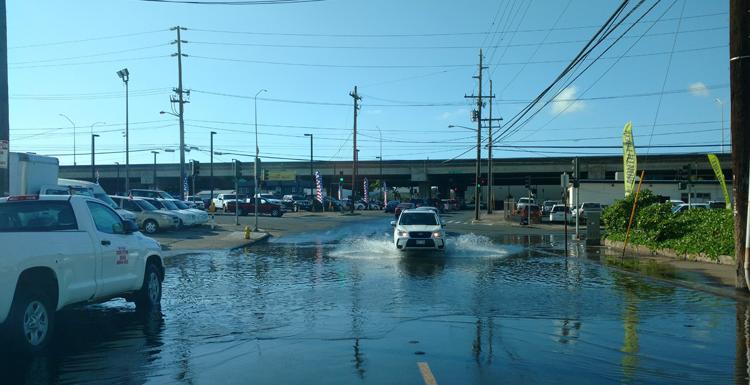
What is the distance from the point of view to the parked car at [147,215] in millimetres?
29375

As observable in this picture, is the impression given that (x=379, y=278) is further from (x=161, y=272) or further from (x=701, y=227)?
(x=701, y=227)

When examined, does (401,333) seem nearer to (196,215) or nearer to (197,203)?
(196,215)

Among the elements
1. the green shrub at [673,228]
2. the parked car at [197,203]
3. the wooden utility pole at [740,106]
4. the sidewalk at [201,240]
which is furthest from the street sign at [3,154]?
the parked car at [197,203]

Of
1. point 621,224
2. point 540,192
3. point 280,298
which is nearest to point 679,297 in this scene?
point 280,298

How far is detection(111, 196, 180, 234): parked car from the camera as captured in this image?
29.4 metres

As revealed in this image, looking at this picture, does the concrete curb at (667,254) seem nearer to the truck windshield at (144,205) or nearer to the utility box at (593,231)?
the utility box at (593,231)

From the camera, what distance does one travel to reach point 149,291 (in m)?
10.7

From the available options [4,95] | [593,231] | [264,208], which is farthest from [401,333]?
[264,208]

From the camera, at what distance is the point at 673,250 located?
20031 mm

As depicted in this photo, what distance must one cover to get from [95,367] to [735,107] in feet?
38.8

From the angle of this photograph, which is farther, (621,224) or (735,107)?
(621,224)

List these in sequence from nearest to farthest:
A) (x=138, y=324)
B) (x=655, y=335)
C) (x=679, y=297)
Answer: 1. (x=655, y=335)
2. (x=138, y=324)
3. (x=679, y=297)

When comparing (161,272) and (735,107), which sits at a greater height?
(735,107)

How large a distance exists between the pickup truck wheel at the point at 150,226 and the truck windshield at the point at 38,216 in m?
21.3
